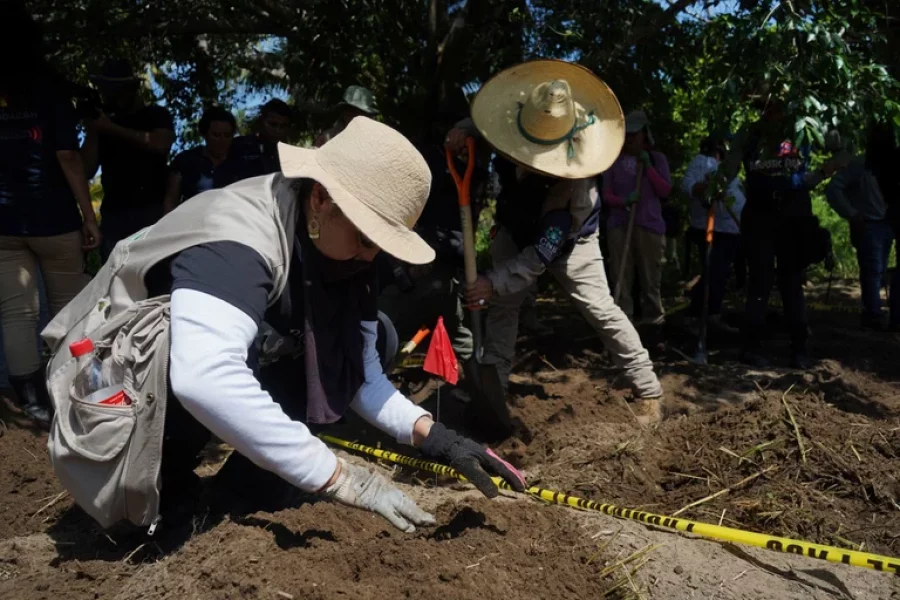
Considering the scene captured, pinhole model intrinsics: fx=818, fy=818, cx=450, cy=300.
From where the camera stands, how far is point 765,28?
12.3ft

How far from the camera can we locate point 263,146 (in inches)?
222

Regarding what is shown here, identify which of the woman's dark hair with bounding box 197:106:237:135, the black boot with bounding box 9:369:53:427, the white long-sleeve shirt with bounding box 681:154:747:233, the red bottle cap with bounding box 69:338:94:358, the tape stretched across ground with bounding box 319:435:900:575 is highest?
the woman's dark hair with bounding box 197:106:237:135

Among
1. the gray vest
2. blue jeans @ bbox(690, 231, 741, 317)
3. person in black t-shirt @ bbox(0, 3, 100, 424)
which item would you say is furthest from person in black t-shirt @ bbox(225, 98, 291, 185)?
blue jeans @ bbox(690, 231, 741, 317)

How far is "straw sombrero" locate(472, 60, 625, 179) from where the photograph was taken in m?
4.18

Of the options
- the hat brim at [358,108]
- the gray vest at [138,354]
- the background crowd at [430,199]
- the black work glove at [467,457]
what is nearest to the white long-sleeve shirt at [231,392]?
the gray vest at [138,354]

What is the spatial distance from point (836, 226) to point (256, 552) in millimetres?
10382

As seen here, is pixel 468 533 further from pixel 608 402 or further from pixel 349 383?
pixel 608 402

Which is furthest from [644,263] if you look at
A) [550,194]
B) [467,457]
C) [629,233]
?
[467,457]

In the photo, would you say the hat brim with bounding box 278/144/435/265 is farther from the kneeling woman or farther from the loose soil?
the loose soil

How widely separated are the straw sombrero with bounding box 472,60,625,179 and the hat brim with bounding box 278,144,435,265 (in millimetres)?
1910

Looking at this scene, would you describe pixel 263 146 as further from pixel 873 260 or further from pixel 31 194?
pixel 873 260

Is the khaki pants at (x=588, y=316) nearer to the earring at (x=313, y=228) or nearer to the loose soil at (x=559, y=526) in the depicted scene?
the loose soil at (x=559, y=526)

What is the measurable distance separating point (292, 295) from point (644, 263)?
424cm

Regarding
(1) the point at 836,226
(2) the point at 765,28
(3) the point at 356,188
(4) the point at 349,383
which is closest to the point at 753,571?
(4) the point at 349,383
